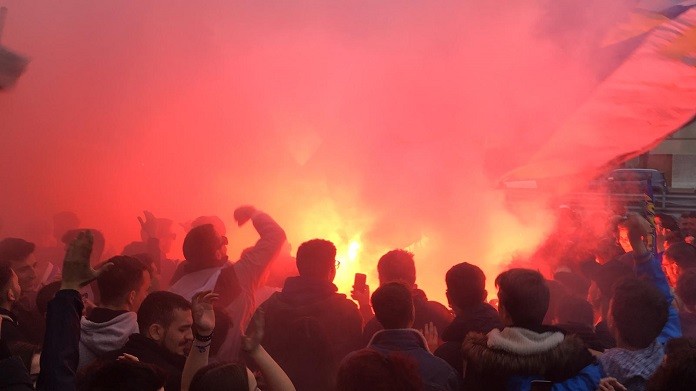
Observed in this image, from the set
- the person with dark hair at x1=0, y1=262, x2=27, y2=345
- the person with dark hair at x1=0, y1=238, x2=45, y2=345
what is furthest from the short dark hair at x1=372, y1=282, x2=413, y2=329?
the person with dark hair at x1=0, y1=238, x2=45, y2=345

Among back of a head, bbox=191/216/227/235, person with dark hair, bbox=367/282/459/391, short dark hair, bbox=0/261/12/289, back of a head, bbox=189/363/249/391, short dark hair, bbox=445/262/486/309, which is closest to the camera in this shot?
back of a head, bbox=189/363/249/391

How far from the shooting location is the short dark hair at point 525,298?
2.65 metres

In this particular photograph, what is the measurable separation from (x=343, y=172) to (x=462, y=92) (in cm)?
146

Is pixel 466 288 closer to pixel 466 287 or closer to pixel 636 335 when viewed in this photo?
pixel 466 287

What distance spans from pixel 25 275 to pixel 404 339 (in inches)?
101

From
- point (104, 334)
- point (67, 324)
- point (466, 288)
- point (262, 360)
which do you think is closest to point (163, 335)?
point (104, 334)

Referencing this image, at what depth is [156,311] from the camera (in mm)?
2859

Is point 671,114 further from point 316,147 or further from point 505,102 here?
point 316,147

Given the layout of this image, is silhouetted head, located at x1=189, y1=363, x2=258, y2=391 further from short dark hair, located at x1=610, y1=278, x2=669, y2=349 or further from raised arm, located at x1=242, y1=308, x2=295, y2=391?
short dark hair, located at x1=610, y1=278, x2=669, y2=349

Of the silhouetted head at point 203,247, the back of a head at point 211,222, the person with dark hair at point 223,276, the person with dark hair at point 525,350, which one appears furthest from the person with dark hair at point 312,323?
the back of a head at point 211,222

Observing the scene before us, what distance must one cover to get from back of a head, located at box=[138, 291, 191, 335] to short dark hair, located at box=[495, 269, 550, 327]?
134cm

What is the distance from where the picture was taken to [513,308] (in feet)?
8.76

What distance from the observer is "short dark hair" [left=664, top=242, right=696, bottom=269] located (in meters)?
4.61

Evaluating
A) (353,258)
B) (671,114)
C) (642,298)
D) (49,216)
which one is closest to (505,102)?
(671,114)
